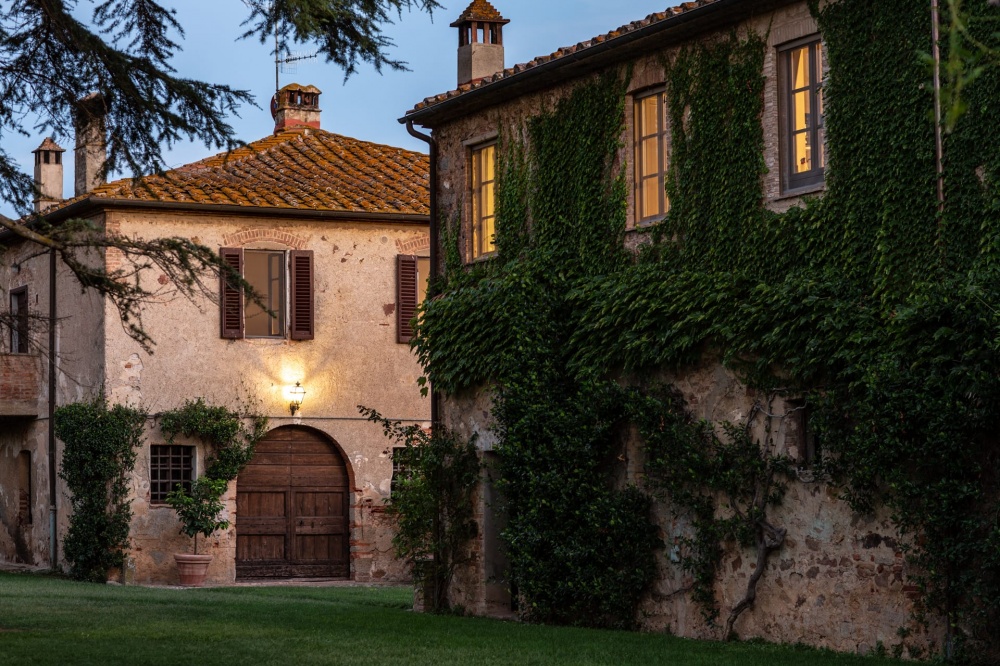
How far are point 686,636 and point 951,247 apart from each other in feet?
15.0

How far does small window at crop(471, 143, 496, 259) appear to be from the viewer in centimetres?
1694

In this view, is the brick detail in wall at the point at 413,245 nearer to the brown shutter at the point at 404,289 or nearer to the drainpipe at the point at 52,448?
the brown shutter at the point at 404,289

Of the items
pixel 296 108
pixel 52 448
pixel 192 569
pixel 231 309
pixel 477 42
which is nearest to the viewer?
pixel 477 42

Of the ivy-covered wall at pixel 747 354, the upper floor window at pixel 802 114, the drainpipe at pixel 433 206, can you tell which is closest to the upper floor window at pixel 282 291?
the drainpipe at pixel 433 206

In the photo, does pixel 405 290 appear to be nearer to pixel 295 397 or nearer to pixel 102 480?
pixel 295 397

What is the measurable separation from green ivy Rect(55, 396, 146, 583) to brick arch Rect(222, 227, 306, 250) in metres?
3.07

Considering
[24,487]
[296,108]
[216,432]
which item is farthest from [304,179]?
[24,487]

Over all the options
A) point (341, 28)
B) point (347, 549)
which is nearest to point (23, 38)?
point (341, 28)

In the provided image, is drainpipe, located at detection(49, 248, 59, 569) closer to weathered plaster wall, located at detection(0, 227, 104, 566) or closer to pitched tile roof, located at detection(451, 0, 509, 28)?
weathered plaster wall, located at detection(0, 227, 104, 566)

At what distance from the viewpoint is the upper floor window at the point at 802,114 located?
42.4ft

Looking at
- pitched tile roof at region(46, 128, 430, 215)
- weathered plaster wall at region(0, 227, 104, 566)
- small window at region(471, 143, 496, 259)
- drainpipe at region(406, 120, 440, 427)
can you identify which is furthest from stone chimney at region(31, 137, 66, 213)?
small window at region(471, 143, 496, 259)

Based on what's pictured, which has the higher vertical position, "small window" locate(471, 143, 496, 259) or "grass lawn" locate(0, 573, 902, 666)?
"small window" locate(471, 143, 496, 259)

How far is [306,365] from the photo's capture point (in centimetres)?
2391

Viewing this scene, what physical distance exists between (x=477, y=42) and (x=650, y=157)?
18.0 feet
